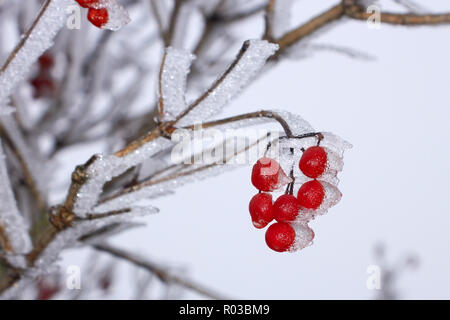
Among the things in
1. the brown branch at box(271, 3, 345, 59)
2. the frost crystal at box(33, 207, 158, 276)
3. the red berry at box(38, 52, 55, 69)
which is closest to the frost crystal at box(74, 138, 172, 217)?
the frost crystal at box(33, 207, 158, 276)

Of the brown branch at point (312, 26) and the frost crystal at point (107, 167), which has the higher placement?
the brown branch at point (312, 26)

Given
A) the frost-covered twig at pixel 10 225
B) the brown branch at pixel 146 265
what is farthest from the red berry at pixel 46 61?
the frost-covered twig at pixel 10 225

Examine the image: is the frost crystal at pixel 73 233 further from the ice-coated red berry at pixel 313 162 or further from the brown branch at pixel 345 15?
the brown branch at pixel 345 15

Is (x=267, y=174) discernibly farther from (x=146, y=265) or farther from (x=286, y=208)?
(x=146, y=265)

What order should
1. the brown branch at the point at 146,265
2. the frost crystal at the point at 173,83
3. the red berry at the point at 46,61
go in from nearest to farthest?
the frost crystal at the point at 173,83
the brown branch at the point at 146,265
the red berry at the point at 46,61

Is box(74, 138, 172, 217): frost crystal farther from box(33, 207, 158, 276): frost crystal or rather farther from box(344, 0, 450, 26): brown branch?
box(344, 0, 450, 26): brown branch
